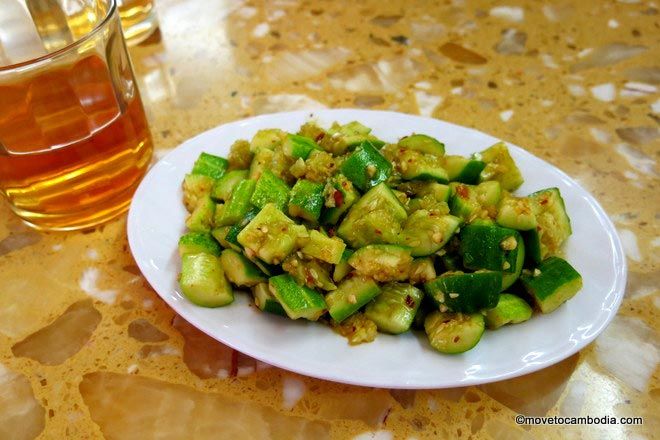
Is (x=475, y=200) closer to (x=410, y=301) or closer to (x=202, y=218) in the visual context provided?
(x=410, y=301)

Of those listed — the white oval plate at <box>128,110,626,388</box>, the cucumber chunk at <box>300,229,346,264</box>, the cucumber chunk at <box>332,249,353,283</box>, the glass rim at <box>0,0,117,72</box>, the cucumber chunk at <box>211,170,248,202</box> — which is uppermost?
the glass rim at <box>0,0,117,72</box>

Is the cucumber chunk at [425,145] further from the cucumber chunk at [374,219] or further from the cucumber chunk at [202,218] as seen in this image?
the cucumber chunk at [202,218]

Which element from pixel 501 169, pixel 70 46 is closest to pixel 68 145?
pixel 70 46

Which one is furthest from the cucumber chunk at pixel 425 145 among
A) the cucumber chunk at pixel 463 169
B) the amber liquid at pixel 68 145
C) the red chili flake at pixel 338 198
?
the amber liquid at pixel 68 145

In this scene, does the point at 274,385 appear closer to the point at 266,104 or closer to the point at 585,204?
the point at 585,204

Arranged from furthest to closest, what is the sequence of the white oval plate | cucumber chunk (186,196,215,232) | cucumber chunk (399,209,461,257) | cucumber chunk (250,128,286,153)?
1. cucumber chunk (250,128,286,153)
2. cucumber chunk (186,196,215,232)
3. cucumber chunk (399,209,461,257)
4. the white oval plate

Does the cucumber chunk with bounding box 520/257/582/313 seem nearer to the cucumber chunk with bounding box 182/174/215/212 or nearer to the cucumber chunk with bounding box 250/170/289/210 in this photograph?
the cucumber chunk with bounding box 250/170/289/210

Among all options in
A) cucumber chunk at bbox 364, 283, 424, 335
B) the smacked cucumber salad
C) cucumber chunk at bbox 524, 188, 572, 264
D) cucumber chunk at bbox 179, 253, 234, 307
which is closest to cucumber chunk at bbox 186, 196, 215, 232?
the smacked cucumber salad
